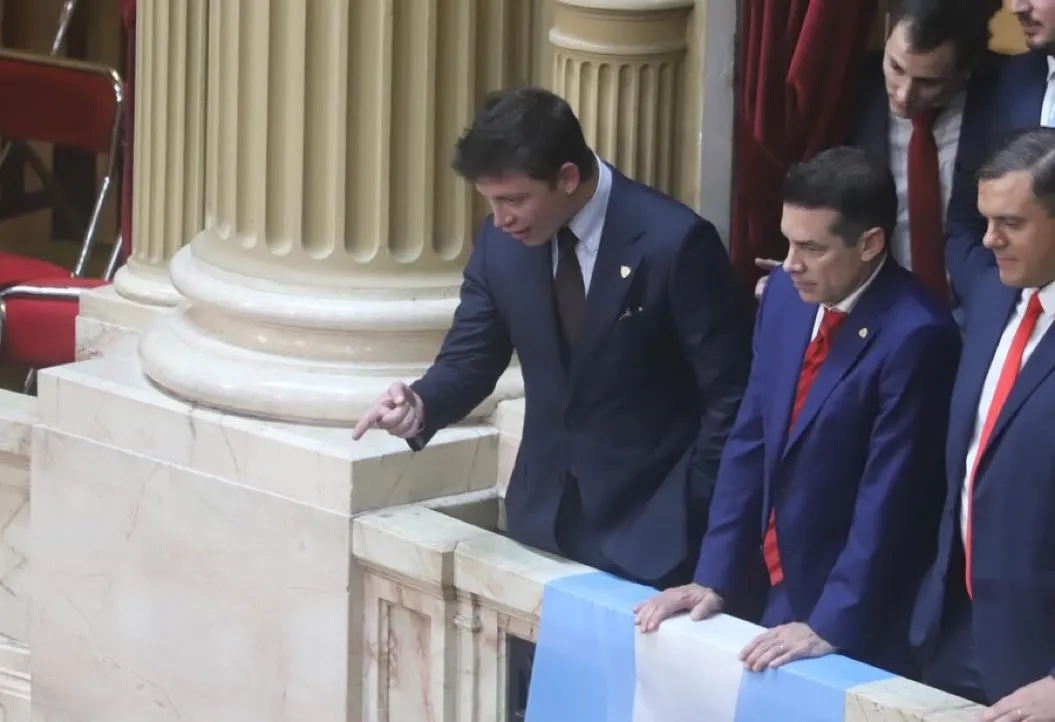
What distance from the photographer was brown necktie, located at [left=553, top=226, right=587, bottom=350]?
154 inches

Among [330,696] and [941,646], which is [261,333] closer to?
[330,696]

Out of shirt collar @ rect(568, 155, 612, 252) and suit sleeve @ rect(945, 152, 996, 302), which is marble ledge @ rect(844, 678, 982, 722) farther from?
shirt collar @ rect(568, 155, 612, 252)

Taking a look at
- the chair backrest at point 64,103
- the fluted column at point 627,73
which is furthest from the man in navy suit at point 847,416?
the chair backrest at point 64,103

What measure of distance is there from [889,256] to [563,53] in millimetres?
1100

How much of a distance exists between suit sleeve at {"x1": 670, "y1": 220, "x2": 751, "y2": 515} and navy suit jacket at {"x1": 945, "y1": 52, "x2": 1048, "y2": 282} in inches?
16.6

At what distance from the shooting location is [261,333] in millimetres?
4605

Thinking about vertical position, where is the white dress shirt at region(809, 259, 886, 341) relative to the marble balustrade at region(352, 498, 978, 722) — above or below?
above

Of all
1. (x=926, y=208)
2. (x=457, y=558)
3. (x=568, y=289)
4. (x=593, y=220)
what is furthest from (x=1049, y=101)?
(x=457, y=558)

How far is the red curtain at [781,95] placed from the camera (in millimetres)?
3992

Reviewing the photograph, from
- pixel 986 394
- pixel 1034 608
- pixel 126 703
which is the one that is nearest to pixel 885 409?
pixel 986 394

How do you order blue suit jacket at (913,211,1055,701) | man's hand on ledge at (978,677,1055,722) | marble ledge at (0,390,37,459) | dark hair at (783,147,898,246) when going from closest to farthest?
man's hand on ledge at (978,677,1055,722)
blue suit jacket at (913,211,1055,701)
dark hair at (783,147,898,246)
marble ledge at (0,390,37,459)

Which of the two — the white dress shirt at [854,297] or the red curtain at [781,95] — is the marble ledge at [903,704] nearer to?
the white dress shirt at [854,297]

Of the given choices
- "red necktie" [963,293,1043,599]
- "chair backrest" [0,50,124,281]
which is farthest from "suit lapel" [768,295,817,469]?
"chair backrest" [0,50,124,281]

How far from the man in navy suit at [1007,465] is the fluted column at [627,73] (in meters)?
1.09
